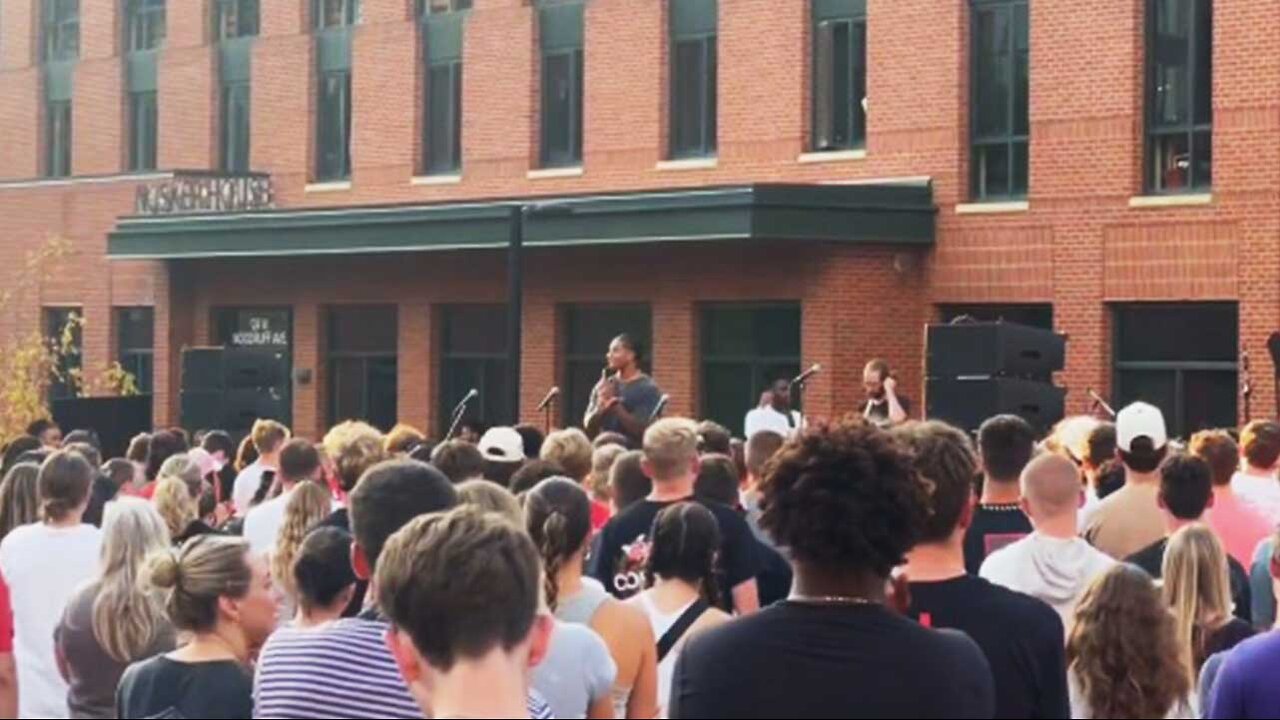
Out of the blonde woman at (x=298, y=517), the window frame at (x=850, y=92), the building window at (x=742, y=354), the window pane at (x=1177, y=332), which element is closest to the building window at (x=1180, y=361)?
the window pane at (x=1177, y=332)

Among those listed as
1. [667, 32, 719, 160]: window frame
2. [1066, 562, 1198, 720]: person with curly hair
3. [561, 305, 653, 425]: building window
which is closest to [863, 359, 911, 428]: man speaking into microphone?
[561, 305, 653, 425]: building window

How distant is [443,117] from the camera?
42.3 m

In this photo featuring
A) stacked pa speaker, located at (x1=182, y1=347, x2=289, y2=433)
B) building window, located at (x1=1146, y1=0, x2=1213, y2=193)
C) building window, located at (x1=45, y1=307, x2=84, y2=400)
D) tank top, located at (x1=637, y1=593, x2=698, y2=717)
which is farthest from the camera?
building window, located at (x1=45, y1=307, x2=84, y2=400)

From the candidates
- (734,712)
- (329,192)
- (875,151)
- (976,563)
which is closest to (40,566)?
(976,563)

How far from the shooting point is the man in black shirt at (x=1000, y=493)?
10.0 metres

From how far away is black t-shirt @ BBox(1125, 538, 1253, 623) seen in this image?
10578mm

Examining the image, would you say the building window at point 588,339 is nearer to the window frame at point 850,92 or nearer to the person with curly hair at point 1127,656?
the window frame at point 850,92

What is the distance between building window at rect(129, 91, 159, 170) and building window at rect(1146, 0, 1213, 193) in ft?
72.4

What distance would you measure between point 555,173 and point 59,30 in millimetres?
15016

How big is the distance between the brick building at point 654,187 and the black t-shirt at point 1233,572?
18931mm

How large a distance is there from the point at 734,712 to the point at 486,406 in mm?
34410

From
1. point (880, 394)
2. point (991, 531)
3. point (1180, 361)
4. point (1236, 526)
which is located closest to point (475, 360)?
point (1180, 361)

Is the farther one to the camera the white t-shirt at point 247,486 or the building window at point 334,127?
the building window at point 334,127

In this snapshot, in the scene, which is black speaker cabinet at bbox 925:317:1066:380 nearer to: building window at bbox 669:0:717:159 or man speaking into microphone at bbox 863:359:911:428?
man speaking into microphone at bbox 863:359:911:428
